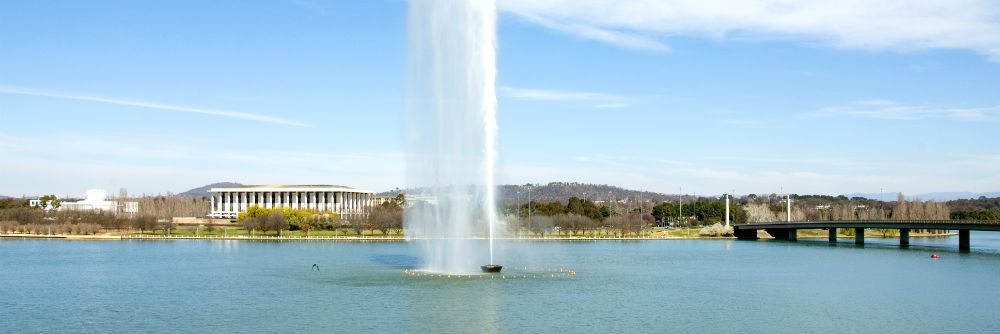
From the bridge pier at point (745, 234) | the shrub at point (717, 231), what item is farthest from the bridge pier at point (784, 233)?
the shrub at point (717, 231)

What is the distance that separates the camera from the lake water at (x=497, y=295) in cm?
4341

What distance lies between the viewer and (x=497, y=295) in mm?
52000

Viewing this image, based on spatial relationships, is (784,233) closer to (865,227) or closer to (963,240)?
(865,227)

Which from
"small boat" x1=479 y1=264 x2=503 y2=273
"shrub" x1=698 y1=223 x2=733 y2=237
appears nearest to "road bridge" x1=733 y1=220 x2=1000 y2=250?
"shrub" x1=698 y1=223 x2=733 y2=237

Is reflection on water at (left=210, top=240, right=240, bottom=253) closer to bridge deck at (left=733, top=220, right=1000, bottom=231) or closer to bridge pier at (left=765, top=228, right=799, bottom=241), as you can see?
bridge deck at (left=733, top=220, right=1000, bottom=231)

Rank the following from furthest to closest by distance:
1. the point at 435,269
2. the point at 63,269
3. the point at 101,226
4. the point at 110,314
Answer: the point at 101,226, the point at 63,269, the point at 435,269, the point at 110,314

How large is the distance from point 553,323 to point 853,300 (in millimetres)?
20265

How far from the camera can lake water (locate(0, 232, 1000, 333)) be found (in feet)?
142

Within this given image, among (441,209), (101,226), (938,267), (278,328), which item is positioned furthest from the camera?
(101,226)

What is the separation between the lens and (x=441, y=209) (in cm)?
5872

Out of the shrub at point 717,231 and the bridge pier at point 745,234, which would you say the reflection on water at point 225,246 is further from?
the bridge pier at point 745,234

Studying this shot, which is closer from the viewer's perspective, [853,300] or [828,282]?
[853,300]

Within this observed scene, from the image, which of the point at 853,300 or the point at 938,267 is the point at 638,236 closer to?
the point at 938,267

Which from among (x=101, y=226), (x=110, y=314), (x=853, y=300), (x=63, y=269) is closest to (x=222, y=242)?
(x=101, y=226)
